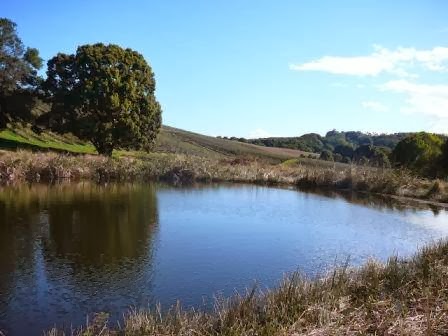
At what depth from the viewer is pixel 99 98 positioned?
38656mm

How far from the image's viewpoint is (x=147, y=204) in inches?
910

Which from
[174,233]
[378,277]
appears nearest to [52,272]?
[174,233]

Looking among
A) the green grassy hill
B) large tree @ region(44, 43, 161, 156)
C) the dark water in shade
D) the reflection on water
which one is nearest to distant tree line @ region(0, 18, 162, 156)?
large tree @ region(44, 43, 161, 156)

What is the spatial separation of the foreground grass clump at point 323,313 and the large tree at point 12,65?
35712mm

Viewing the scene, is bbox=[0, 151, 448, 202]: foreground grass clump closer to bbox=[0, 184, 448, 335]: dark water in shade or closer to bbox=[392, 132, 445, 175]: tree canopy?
bbox=[0, 184, 448, 335]: dark water in shade

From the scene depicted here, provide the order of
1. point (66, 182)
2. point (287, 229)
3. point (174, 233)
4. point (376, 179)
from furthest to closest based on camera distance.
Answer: point (376, 179)
point (66, 182)
point (287, 229)
point (174, 233)

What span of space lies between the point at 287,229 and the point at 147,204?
745cm

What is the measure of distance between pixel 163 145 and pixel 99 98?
24.5 meters

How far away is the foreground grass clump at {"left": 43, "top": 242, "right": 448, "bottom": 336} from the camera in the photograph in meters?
7.09

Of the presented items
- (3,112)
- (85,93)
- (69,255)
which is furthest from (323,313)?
(3,112)

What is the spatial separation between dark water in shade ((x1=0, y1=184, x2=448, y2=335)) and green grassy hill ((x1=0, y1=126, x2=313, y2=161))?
15034mm

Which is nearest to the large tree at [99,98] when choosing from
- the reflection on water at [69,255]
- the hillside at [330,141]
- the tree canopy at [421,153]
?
the reflection on water at [69,255]

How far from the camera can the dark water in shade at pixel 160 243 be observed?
9.87 m

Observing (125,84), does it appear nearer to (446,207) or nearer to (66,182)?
(66,182)
